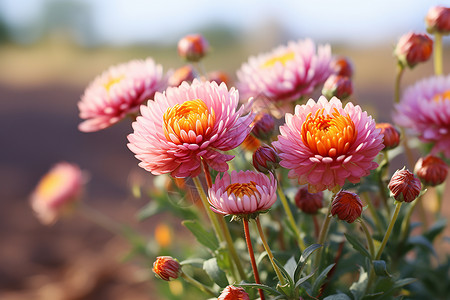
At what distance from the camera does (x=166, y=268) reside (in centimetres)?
74

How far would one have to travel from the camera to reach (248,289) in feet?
2.67

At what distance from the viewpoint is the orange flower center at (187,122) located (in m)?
0.67

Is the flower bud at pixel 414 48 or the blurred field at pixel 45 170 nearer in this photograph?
the flower bud at pixel 414 48

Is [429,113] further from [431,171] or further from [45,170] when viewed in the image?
[45,170]

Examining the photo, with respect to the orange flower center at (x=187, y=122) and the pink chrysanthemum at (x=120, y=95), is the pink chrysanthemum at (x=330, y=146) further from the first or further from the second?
the pink chrysanthemum at (x=120, y=95)

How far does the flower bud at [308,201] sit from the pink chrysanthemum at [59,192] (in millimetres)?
977

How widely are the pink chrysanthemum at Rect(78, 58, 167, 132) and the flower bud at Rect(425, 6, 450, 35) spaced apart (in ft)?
1.93

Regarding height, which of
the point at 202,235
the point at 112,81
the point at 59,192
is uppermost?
the point at 112,81

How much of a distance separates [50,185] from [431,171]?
1.24 metres

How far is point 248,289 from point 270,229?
0.87 feet

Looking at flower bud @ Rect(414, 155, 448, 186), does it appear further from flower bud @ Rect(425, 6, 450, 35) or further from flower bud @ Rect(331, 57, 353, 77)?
flower bud @ Rect(425, 6, 450, 35)

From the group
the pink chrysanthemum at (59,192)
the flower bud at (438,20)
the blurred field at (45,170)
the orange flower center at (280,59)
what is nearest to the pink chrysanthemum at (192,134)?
the orange flower center at (280,59)

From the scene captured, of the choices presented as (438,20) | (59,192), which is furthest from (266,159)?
(59,192)

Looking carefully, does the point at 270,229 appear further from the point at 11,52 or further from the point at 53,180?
the point at 11,52
